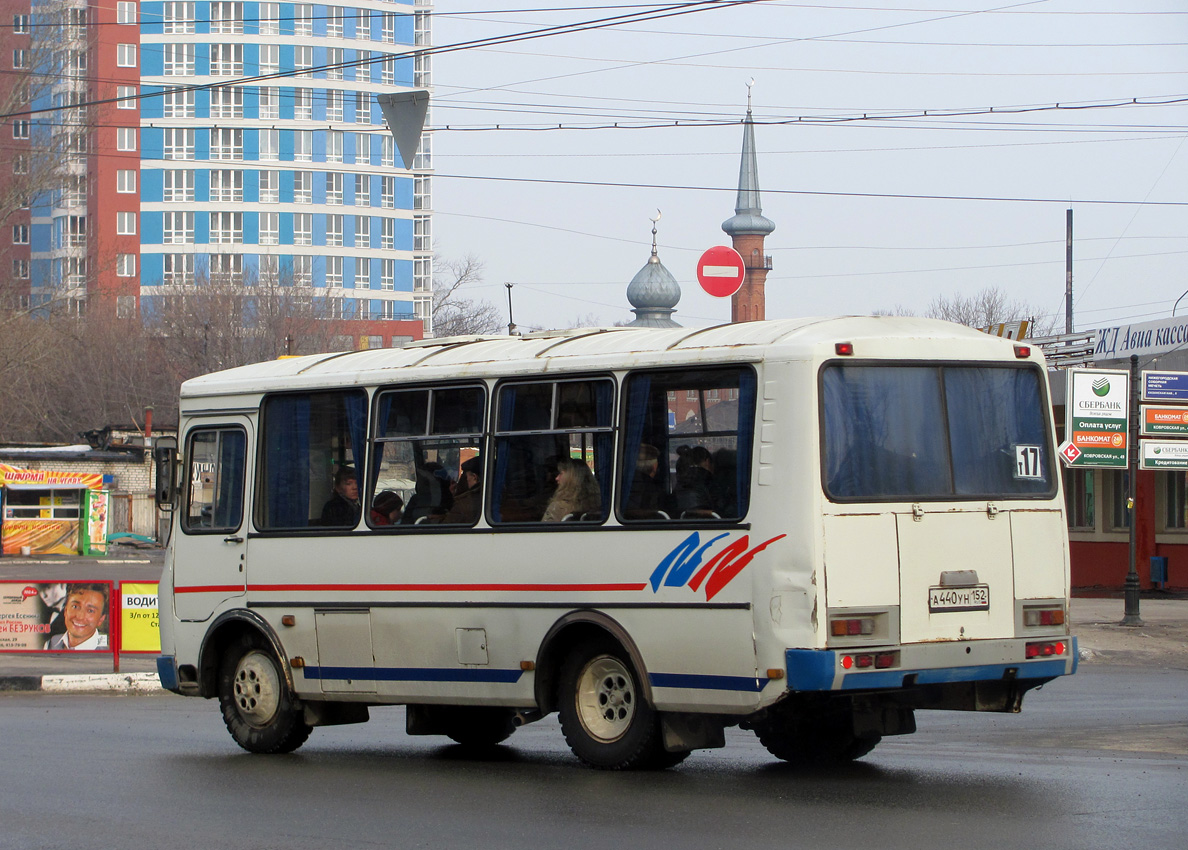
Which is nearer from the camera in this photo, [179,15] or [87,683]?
[87,683]

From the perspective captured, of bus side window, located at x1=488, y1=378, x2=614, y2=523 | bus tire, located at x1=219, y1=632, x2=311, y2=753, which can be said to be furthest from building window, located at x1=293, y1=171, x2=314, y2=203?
bus side window, located at x1=488, y1=378, x2=614, y2=523

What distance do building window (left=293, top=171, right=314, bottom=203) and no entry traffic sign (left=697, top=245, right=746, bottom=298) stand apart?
9083cm

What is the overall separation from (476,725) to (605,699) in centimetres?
215

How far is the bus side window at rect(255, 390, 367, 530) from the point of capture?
452 inches

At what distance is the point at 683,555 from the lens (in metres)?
9.49

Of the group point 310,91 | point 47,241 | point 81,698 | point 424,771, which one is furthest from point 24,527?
point 47,241

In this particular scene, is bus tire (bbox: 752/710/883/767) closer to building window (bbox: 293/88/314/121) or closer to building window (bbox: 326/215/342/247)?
building window (bbox: 293/88/314/121)

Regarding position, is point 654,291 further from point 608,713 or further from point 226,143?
point 608,713

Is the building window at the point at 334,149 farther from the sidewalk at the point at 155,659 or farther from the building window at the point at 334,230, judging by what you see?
the sidewalk at the point at 155,659

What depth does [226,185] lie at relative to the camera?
110m

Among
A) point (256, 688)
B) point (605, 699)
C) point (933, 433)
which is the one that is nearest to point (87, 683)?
point (256, 688)

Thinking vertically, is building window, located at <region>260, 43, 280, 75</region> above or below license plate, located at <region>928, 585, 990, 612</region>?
above

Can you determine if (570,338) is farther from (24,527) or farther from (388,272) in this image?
(388,272)

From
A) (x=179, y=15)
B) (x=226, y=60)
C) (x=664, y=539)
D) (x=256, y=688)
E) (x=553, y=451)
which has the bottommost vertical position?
(x=256, y=688)
